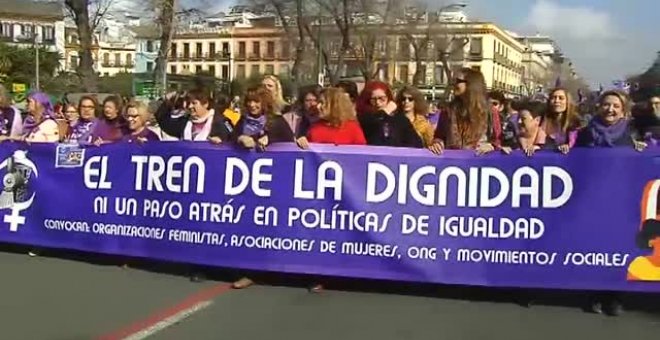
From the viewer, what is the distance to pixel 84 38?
110 feet

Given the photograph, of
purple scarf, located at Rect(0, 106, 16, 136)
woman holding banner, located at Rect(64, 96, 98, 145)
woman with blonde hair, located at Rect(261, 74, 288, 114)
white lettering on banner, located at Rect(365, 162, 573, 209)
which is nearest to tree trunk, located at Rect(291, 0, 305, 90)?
purple scarf, located at Rect(0, 106, 16, 136)

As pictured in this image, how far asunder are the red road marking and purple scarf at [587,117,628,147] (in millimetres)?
3210

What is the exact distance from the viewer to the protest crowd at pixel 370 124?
7.62 metres

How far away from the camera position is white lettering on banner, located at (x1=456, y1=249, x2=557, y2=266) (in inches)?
288

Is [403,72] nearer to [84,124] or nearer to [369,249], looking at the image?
[84,124]

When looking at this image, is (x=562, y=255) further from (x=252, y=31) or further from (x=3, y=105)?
(x=252, y=31)

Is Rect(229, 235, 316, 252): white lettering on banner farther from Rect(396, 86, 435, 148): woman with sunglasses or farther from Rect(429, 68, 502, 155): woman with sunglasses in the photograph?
Rect(396, 86, 435, 148): woman with sunglasses

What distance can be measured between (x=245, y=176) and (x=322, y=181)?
0.70 metres

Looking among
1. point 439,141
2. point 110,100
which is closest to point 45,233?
point 110,100

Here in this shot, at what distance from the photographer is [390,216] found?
7.62 metres

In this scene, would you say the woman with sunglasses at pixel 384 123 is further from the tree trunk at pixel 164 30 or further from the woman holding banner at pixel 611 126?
the tree trunk at pixel 164 30

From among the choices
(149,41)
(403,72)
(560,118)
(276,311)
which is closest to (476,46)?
(403,72)

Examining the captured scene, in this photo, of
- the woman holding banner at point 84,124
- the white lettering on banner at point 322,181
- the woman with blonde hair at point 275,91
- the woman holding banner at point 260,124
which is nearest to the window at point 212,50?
the woman holding banner at point 84,124

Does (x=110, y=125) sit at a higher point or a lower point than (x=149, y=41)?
lower
